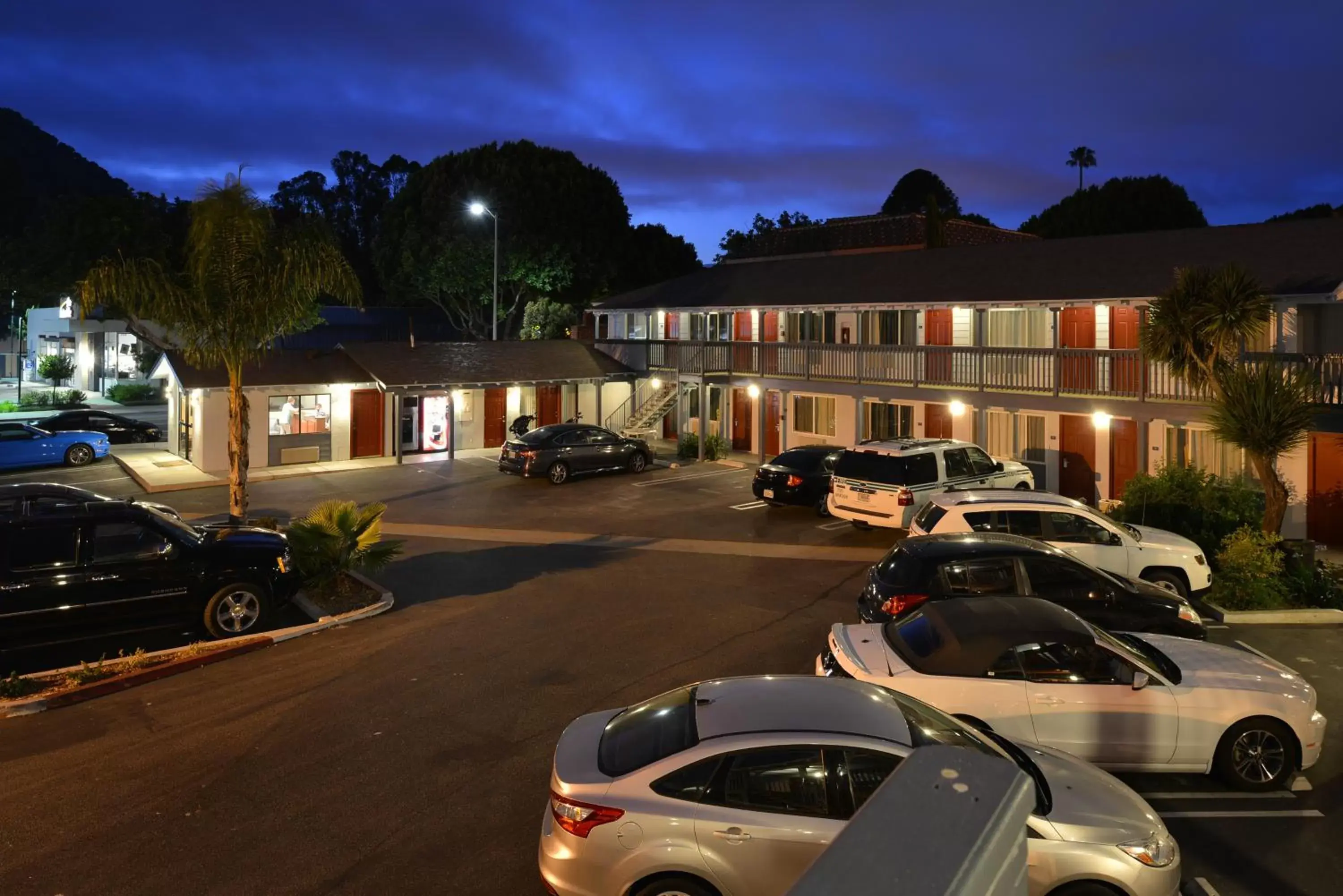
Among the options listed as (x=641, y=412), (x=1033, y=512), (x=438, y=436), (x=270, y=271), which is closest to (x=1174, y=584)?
(x=1033, y=512)

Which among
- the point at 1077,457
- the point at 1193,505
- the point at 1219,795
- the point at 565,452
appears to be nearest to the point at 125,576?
the point at 1219,795

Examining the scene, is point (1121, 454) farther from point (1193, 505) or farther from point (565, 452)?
point (565, 452)

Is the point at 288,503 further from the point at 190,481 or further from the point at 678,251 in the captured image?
the point at 678,251

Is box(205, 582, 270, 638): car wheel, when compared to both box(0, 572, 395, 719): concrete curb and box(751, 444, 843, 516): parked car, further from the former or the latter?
box(751, 444, 843, 516): parked car

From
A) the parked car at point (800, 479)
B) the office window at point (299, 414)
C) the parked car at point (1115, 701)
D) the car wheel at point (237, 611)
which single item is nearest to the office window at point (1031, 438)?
the parked car at point (800, 479)

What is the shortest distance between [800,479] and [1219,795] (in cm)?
1390

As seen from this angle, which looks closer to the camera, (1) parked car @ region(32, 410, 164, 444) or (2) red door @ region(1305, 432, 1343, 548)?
(2) red door @ region(1305, 432, 1343, 548)

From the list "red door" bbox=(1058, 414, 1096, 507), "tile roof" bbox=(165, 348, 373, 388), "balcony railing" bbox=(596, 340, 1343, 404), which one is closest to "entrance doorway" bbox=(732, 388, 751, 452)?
"balcony railing" bbox=(596, 340, 1343, 404)

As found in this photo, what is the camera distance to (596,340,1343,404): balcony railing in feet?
66.3

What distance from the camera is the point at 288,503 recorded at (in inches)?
915

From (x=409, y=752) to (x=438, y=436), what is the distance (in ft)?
80.1

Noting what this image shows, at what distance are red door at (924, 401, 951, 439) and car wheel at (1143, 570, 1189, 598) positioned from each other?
1200 centimetres

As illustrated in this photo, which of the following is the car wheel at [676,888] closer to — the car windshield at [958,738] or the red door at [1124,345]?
the car windshield at [958,738]

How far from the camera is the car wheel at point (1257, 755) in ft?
26.7
